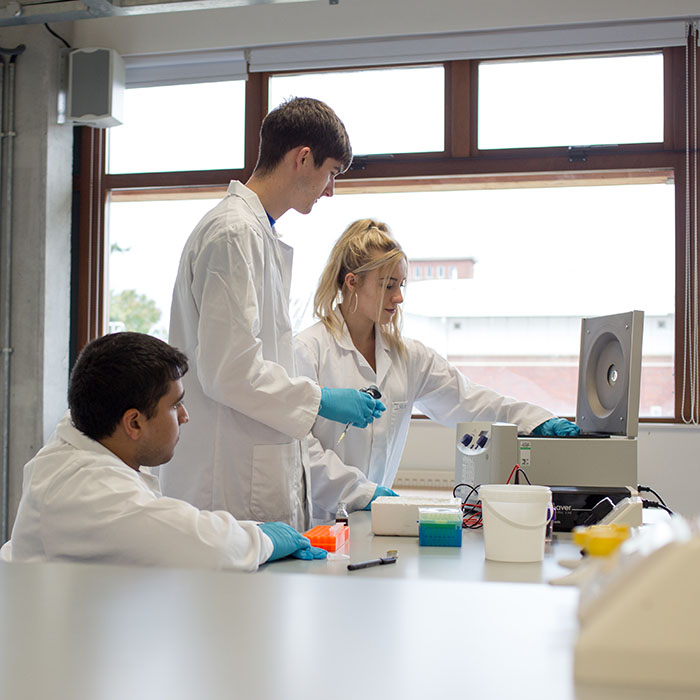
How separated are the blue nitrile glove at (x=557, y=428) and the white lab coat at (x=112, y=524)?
40.4 inches

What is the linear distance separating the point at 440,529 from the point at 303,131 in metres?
0.96

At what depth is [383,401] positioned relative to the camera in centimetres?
219

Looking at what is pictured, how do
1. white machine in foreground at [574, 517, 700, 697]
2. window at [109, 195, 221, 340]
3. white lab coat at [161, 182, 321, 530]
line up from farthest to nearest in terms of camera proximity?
window at [109, 195, 221, 340], white lab coat at [161, 182, 321, 530], white machine in foreground at [574, 517, 700, 697]

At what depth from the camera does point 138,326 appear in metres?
3.77

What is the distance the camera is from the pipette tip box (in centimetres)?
153

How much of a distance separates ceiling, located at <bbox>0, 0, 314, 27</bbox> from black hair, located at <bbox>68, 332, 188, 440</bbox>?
1725 millimetres

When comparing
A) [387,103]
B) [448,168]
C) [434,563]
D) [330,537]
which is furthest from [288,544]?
[387,103]

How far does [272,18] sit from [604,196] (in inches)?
65.6

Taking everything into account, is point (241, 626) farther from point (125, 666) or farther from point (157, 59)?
point (157, 59)

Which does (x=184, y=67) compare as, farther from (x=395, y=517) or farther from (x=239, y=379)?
(x=395, y=517)

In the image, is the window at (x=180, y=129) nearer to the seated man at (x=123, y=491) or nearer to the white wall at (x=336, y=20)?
the white wall at (x=336, y=20)

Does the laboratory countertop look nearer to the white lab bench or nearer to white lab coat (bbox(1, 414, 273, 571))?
white lab coat (bbox(1, 414, 273, 571))

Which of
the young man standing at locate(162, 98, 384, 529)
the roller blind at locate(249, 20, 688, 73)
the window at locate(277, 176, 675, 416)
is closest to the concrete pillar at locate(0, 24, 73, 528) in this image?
the roller blind at locate(249, 20, 688, 73)

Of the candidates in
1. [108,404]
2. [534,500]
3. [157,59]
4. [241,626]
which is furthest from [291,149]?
[157,59]
